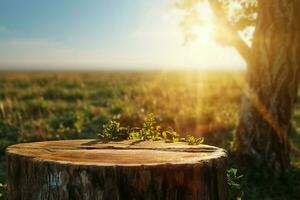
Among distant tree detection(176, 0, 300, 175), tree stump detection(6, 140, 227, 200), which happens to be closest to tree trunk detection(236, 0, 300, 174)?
distant tree detection(176, 0, 300, 175)

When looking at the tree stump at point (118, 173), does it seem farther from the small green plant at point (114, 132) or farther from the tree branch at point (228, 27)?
the tree branch at point (228, 27)

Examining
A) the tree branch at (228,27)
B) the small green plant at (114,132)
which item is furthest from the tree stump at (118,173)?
the tree branch at (228,27)

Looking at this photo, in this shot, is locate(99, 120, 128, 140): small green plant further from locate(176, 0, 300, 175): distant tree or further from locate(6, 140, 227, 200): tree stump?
locate(176, 0, 300, 175): distant tree

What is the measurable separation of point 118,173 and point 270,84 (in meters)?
4.92

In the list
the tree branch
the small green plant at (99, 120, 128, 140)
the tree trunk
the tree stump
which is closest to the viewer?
the tree stump

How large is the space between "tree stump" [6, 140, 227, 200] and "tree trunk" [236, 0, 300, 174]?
398 centimetres

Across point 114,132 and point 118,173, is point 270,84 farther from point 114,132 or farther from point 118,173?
point 118,173

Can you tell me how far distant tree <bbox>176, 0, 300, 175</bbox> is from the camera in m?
7.83

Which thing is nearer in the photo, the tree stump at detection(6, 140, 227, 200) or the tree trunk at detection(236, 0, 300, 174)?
the tree stump at detection(6, 140, 227, 200)

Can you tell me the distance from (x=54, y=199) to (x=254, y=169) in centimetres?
517

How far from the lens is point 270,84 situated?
8.06m

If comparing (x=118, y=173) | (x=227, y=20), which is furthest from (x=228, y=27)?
(x=118, y=173)

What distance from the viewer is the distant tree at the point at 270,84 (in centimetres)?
783

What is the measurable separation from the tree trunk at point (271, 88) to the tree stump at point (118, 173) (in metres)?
3.98
